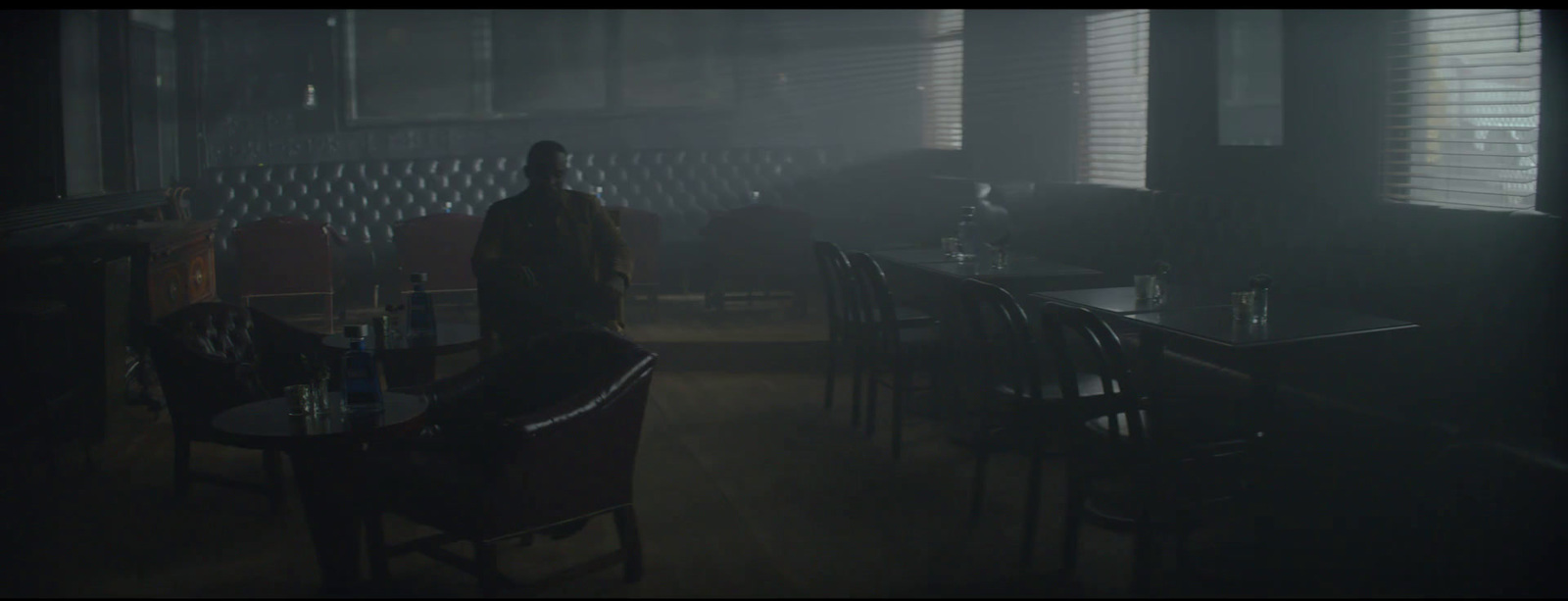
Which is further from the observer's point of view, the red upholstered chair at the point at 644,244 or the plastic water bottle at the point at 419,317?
the red upholstered chair at the point at 644,244

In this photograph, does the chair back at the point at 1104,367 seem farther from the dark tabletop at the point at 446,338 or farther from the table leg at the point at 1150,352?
the dark tabletop at the point at 446,338

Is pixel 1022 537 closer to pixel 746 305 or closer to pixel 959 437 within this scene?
pixel 959 437

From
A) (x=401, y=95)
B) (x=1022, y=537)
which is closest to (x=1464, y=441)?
(x=1022, y=537)

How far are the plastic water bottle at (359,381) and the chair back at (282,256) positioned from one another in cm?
439

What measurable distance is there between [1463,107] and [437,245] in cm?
536

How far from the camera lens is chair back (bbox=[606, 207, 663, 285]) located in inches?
301

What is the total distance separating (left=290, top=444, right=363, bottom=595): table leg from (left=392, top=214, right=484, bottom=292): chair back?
4.42 m

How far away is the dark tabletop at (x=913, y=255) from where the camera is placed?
18.4ft

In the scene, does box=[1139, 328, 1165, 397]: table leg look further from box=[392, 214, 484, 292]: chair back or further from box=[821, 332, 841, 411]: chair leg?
box=[392, 214, 484, 292]: chair back

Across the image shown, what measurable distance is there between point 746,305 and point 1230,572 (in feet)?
16.7

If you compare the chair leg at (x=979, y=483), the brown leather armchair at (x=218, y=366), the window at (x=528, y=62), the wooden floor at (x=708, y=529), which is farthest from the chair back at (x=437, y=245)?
the chair leg at (x=979, y=483)

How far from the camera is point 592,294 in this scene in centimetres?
505

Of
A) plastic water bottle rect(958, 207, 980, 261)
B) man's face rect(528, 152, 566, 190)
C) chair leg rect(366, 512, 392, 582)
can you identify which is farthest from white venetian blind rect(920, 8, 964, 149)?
chair leg rect(366, 512, 392, 582)

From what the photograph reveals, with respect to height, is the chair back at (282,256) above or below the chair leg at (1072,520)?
above
